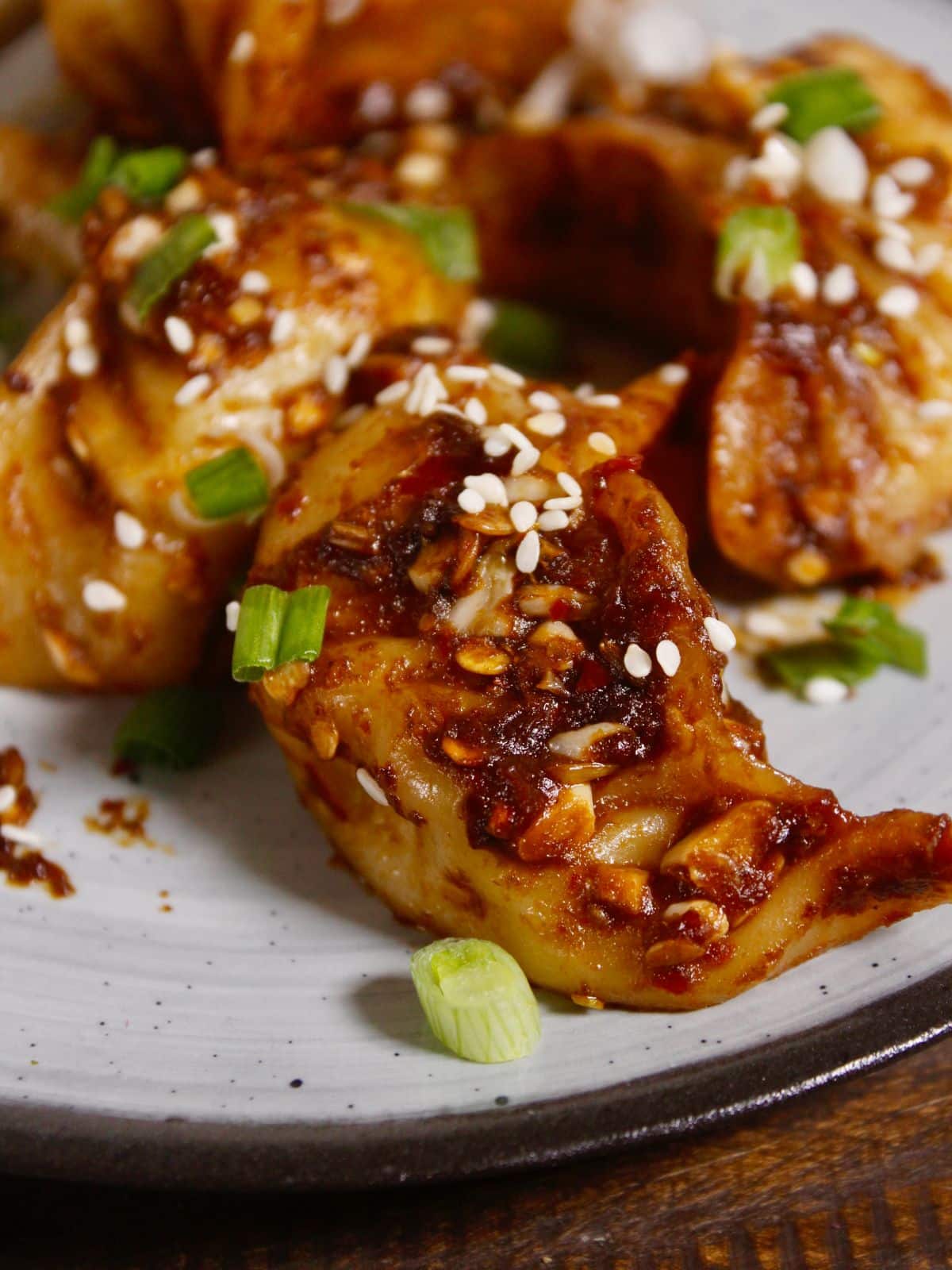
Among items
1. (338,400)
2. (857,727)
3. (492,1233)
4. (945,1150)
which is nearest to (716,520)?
(857,727)

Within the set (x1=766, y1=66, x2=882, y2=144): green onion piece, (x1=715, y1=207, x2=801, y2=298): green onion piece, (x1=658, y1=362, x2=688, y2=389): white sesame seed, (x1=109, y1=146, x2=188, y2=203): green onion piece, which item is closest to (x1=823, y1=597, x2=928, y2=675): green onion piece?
(x1=658, y1=362, x2=688, y2=389): white sesame seed

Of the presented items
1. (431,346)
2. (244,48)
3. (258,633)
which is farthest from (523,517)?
(244,48)

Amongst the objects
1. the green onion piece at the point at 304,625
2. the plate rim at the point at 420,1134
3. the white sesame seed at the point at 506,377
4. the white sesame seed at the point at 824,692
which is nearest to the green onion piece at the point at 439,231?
the white sesame seed at the point at 506,377

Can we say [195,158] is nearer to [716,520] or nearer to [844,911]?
[716,520]

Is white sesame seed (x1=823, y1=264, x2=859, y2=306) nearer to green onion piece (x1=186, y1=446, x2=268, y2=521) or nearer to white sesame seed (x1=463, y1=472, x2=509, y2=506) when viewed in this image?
white sesame seed (x1=463, y1=472, x2=509, y2=506)

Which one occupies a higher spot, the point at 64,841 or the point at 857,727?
the point at 64,841

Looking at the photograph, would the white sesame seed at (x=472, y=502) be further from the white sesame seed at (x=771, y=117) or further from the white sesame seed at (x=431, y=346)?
the white sesame seed at (x=771, y=117)
